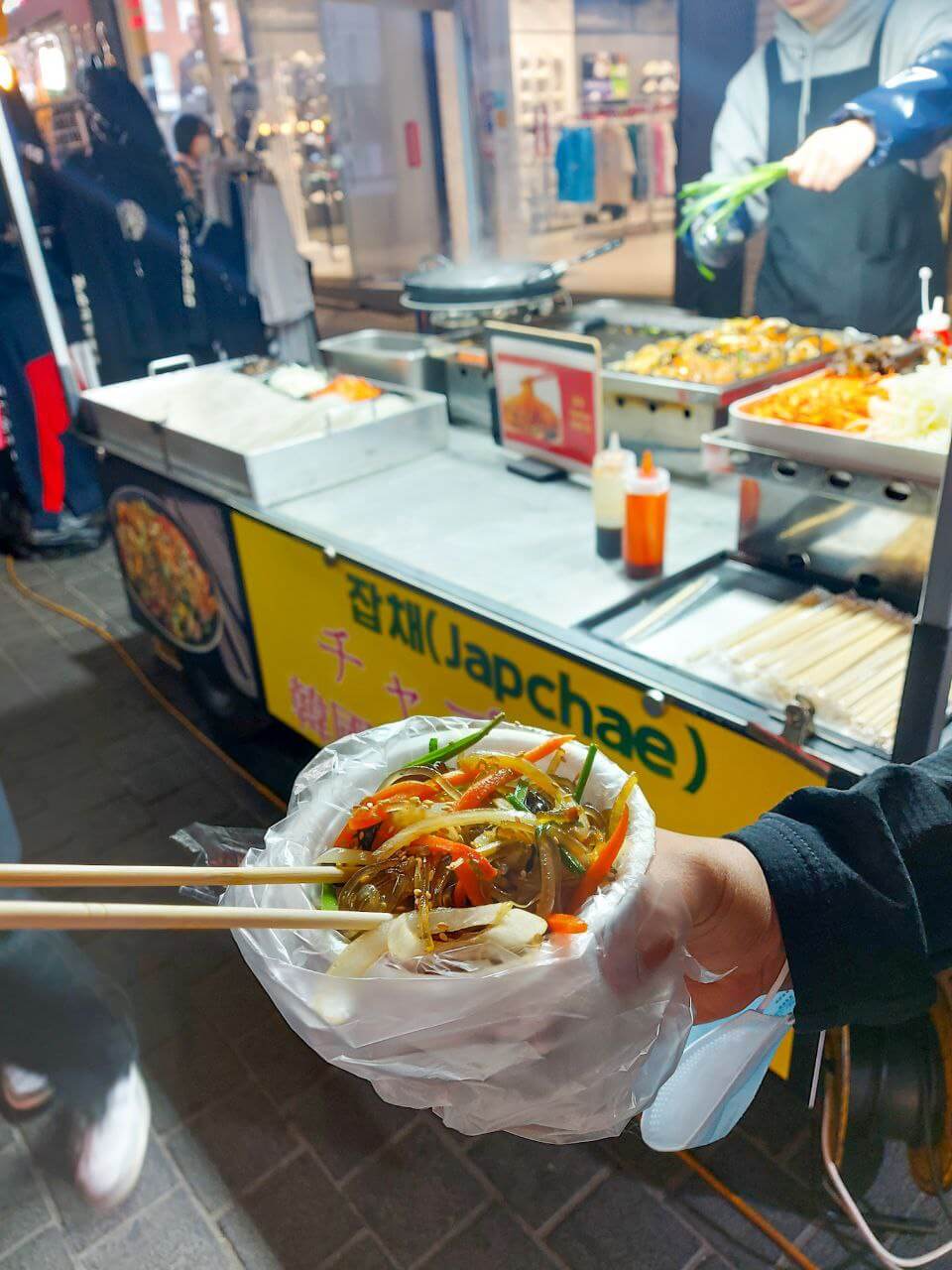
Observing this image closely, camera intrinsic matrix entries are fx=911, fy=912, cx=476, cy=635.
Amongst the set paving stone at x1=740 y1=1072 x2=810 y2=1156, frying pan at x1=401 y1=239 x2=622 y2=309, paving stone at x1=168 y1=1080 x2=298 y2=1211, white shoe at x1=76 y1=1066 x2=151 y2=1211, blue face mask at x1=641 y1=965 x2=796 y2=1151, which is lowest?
paving stone at x1=740 y1=1072 x2=810 y2=1156

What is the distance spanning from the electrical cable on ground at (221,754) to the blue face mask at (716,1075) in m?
0.73

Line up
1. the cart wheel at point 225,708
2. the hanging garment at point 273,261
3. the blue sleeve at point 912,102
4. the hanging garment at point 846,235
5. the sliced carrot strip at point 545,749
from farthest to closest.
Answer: the hanging garment at point 273,261, the cart wheel at point 225,708, the hanging garment at point 846,235, the blue sleeve at point 912,102, the sliced carrot strip at point 545,749

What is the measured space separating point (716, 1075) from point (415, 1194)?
107 cm

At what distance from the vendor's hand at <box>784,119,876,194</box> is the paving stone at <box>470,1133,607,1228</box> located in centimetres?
259

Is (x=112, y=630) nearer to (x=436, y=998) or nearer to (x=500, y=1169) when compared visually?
(x=500, y=1169)

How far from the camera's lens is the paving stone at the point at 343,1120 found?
218 cm

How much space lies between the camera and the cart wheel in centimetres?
372

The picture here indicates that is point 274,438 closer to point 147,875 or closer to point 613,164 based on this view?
point 147,875

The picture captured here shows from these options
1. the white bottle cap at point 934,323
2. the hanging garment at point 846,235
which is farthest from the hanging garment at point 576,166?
the white bottle cap at point 934,323

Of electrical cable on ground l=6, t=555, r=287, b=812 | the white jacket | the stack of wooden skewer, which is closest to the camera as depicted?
the stack of wooden skewer

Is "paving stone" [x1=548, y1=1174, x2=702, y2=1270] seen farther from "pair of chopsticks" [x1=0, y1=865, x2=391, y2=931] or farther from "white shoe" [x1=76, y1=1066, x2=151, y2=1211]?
"pair of chopsticks" [x1=0, y1=865, x2=391, y2=931]

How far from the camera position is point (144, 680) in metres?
4.34

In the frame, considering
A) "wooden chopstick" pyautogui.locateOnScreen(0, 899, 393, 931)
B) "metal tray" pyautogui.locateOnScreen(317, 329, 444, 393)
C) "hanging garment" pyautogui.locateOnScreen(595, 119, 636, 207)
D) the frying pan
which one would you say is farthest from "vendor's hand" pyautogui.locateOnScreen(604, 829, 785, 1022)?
"hanging garment" pyautogui.locateOnScreen(595, 119, 636, 207)

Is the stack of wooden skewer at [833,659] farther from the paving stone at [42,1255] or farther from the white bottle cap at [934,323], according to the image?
the paving stone at [42,1255]
